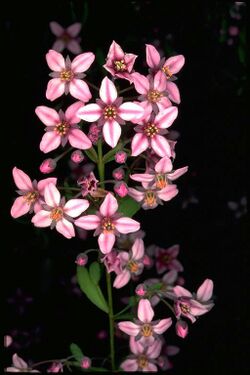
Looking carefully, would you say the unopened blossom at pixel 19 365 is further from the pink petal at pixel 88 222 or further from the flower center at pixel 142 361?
the pink petal at pixel 88 222

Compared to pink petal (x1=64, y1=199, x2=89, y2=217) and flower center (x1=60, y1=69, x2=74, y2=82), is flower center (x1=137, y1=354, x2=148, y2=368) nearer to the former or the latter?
pink petal (x1=64, y1=199, x2=89, y2=217)

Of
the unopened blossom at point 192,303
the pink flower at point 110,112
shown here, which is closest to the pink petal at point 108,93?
the pink flower at point 110,112

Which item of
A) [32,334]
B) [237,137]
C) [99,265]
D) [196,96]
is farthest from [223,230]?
[99,265]

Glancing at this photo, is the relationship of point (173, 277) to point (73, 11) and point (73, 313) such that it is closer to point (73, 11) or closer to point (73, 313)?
point (73, 313)

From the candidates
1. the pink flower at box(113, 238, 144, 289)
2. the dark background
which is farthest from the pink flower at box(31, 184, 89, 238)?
the dark background

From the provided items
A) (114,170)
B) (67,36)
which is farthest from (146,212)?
(114,170)
